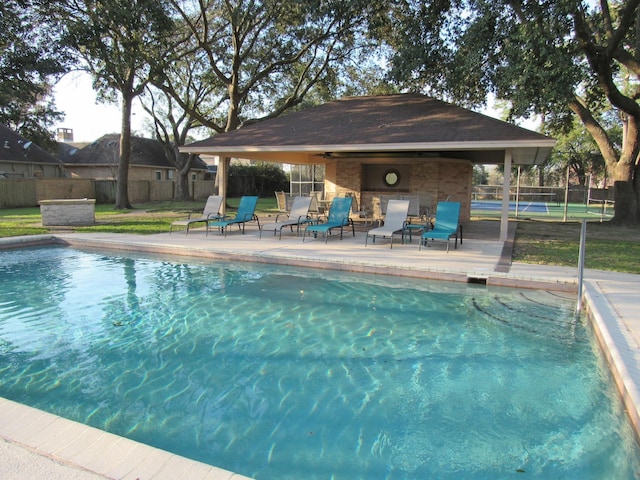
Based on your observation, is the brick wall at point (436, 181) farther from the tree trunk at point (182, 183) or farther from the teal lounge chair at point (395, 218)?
the tree trunk at point (182, 183)

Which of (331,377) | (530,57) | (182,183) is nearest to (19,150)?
(182,183)

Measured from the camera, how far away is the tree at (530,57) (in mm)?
11477

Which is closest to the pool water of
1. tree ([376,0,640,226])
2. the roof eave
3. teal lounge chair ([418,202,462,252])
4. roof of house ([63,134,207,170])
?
teal lounge chair ([418,202,462,252])

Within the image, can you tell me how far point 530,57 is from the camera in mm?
11586

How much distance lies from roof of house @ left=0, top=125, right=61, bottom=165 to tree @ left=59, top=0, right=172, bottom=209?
12.1 meters

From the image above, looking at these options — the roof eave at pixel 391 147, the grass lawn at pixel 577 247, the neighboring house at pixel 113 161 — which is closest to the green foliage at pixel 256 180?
the neighboring house at pixel 113 161

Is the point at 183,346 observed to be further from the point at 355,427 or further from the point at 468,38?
the point at 468,38

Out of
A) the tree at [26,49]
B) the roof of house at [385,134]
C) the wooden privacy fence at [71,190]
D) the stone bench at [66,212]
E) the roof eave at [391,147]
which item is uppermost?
the tree at [26,49]

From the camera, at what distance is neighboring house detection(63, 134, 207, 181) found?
32469 mm

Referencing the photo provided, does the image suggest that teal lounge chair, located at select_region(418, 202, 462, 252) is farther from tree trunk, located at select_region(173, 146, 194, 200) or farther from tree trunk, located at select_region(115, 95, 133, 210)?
tree trunk, located at select_region(173, 146, 194, 200)

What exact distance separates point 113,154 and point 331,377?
3362 cm

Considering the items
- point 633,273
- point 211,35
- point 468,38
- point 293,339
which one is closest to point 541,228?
point 468,38

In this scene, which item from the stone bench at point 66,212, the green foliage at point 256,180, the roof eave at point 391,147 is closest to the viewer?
the roof eave at point 391,147

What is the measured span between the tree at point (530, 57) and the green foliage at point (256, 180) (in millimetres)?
19188
